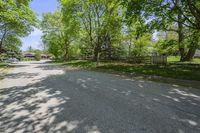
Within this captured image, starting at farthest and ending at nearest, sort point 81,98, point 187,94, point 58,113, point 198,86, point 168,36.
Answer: point 168,36 → point 198,86 → point 187,94 → point 81,98 → point 58,113

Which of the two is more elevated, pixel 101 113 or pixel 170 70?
pixel 170 70

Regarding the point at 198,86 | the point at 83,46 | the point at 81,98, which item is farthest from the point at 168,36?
the point at 81,98

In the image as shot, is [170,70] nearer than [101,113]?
No

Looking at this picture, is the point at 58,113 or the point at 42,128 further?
the point at 58,113

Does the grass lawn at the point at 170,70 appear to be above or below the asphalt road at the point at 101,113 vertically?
above

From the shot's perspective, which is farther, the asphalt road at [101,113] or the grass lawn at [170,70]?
the grass lawn at [170,70]

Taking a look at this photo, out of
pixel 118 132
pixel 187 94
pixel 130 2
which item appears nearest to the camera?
pixel 118 132

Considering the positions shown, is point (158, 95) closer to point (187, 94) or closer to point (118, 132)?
point (187, 94)

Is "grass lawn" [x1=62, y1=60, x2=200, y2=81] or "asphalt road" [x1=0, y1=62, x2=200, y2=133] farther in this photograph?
"grass lawn" [x1=62, y1=60, x2=200, y2=81]

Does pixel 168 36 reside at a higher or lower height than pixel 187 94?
higher

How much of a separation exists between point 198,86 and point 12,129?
8.25 metres

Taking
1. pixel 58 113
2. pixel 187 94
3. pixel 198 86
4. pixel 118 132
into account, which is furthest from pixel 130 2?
pixel 118 132

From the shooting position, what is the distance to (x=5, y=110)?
6.17m

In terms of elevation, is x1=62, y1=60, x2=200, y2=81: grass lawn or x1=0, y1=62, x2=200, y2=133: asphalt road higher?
x1=62, y1=60, x2=200, y2=81: grass lawn
